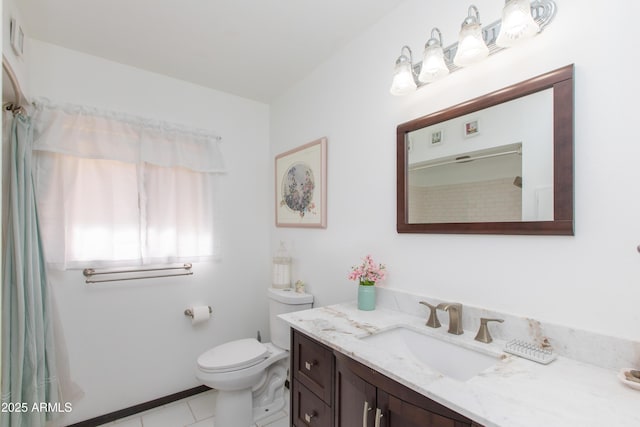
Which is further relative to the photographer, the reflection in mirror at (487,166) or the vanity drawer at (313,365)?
the vanity drawer at (313,365)

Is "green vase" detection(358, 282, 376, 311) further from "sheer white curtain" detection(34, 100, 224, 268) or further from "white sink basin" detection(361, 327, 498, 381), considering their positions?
"sheer white curtain" detection(34, 100, 224, 268)

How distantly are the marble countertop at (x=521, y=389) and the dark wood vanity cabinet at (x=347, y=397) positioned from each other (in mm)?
43

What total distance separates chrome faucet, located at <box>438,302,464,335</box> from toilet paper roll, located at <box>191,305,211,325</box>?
1753mm

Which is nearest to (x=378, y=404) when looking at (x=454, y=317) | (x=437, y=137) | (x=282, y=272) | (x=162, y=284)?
(x=454, y=317)

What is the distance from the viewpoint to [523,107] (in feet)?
3.90

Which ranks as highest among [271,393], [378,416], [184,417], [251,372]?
[378,416]

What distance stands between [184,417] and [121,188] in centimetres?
159

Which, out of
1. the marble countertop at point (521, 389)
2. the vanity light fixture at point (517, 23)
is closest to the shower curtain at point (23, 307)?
the marble countertop at point (521, 389)

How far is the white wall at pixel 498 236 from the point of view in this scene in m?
0.99

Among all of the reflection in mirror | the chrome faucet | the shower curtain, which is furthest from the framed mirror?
the shower curtain

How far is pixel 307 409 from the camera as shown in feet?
4.83

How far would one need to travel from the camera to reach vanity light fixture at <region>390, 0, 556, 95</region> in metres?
1.10

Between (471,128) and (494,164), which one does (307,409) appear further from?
(471,128)

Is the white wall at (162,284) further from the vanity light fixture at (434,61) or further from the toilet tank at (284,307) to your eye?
the vanity light fixture at (434,61)
